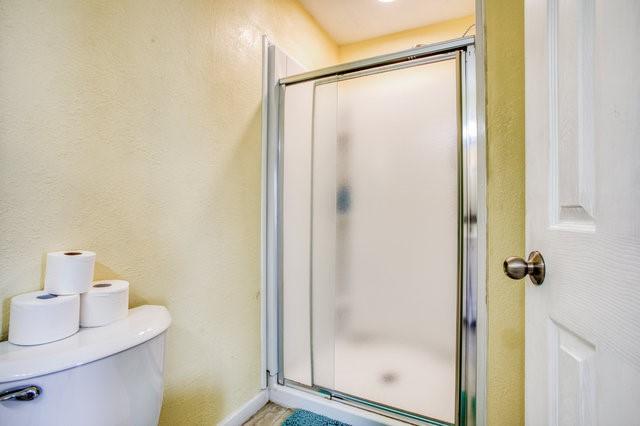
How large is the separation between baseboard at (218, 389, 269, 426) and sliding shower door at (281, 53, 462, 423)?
0.15m

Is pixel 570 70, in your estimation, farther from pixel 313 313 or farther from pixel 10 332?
pixel 313 313

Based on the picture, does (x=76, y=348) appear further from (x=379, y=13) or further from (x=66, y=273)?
(x=379, y=13)

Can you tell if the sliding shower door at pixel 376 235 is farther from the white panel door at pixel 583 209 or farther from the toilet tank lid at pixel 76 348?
the toilet tank lid at pixel 76 348

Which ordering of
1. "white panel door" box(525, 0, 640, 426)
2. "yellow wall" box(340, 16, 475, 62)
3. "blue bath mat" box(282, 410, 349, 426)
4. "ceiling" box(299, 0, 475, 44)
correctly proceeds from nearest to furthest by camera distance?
"white panel door" box(525, 0, 640, 426)
"blue bath mat" box(282, 410, 349, 426)
"ceiling" box(299, 0, 475, 44)
"yellow wall" box(340, 16, 475, 62)

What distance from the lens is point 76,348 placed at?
619mm

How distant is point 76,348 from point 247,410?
3.26 feet

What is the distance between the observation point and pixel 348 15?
1913 millimetres

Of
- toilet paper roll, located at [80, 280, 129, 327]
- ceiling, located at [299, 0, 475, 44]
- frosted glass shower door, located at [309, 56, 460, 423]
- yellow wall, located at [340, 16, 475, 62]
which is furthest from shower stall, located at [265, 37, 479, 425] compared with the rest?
yellow wall, located at [340, 16, 475, 62]

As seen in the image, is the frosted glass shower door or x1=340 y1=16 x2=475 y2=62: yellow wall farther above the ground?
x1=340 y1=16 x2=475 y2=62: yellow wall

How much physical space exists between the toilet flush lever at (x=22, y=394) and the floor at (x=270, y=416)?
3.34 ft

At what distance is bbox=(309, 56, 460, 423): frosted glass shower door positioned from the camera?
1237 millimetres

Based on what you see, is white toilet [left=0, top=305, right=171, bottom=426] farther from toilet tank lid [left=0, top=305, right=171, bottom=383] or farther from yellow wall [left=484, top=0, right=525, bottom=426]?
yellow wall [left=484, top=0, right=525, bottom=426]

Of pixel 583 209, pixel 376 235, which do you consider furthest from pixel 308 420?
pixel 583 209

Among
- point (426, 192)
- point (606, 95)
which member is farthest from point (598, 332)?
point (426, 192)
